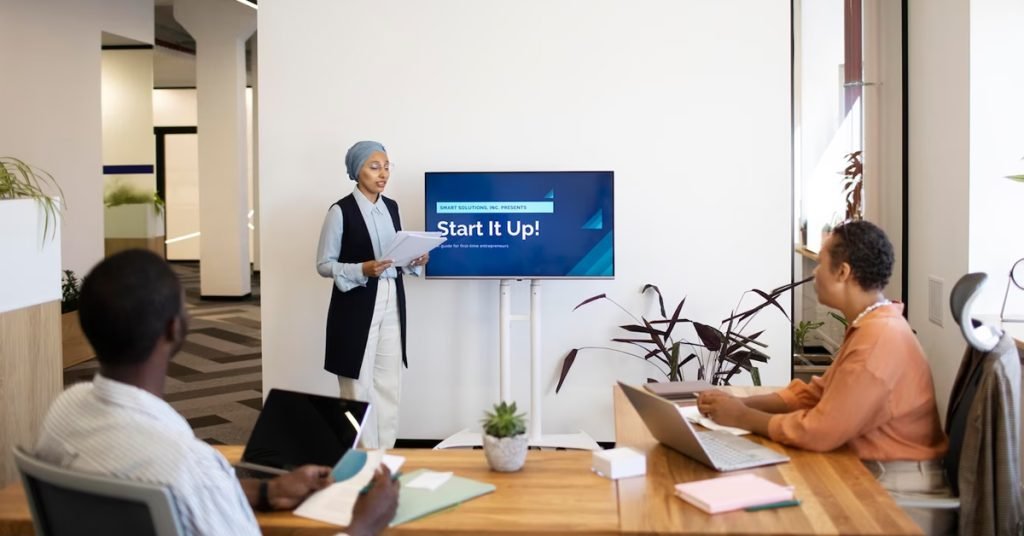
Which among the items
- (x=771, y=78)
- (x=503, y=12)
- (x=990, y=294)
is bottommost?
(x=990, y=294)

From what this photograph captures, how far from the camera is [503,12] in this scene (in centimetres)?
580

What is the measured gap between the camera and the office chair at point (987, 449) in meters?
2.70

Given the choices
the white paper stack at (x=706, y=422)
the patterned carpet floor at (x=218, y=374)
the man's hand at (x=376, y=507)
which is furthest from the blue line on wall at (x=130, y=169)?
the man's hand at (x=376, y=507)

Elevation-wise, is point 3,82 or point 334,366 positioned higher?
point 3,82

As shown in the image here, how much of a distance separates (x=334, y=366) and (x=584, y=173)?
1661mm

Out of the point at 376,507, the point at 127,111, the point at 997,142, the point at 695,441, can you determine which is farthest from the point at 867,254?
the point at 127,111

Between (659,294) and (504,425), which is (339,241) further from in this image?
(504,425)

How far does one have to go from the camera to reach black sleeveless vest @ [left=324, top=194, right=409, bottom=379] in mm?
5035

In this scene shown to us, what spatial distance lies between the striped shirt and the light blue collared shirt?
3.06 metres

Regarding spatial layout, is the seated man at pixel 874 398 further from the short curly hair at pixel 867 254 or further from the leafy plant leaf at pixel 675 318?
the leafy plant leaf at pixel 675 318

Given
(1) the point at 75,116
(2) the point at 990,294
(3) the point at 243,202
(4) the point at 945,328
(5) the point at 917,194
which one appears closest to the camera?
(2) the point at 990,294

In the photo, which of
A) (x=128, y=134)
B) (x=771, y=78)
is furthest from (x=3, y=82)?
(x=771, y=78)

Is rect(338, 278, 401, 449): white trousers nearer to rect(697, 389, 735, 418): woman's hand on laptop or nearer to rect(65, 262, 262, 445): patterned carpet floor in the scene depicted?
rect(65, 262, 262, 445): patterned carpet floor

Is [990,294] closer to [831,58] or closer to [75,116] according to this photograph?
[831,58]
